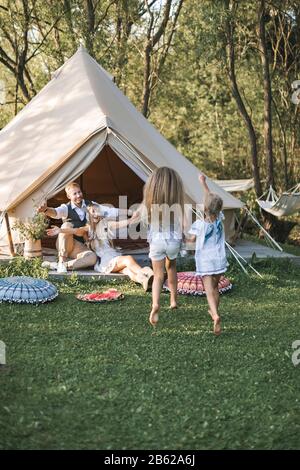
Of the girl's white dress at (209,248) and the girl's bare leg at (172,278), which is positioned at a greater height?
the girl's white dress at (209,248)

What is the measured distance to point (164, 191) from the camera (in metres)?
4.52

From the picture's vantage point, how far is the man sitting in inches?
248

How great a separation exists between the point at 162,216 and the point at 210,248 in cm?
44

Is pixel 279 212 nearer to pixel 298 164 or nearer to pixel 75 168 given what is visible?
pixel 75 168

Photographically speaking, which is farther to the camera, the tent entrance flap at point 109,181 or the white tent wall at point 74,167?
the tent entrance flap at point 109,181

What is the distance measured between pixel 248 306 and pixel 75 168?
8.88 feet

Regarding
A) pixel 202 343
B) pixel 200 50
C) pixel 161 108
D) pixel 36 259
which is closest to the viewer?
pixel 202 343

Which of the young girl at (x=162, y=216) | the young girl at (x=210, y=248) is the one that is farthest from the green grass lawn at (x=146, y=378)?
the young girl at (x=162, y=216)

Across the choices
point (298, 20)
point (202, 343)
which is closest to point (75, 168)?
point (202, 343)

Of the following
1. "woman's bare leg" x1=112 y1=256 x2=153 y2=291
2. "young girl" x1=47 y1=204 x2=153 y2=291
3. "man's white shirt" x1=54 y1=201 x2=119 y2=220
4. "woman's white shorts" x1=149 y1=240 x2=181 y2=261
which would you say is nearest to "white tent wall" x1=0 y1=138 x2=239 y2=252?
"man's white shirt" x1=54 y1=201 x2=119 y2=220

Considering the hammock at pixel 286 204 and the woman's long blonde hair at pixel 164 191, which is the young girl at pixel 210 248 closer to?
the woman's long blonde hair at pixel 164 191

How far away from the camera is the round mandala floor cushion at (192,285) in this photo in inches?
219

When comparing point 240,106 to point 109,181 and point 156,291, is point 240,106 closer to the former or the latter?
point 109,181

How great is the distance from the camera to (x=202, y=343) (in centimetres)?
408
